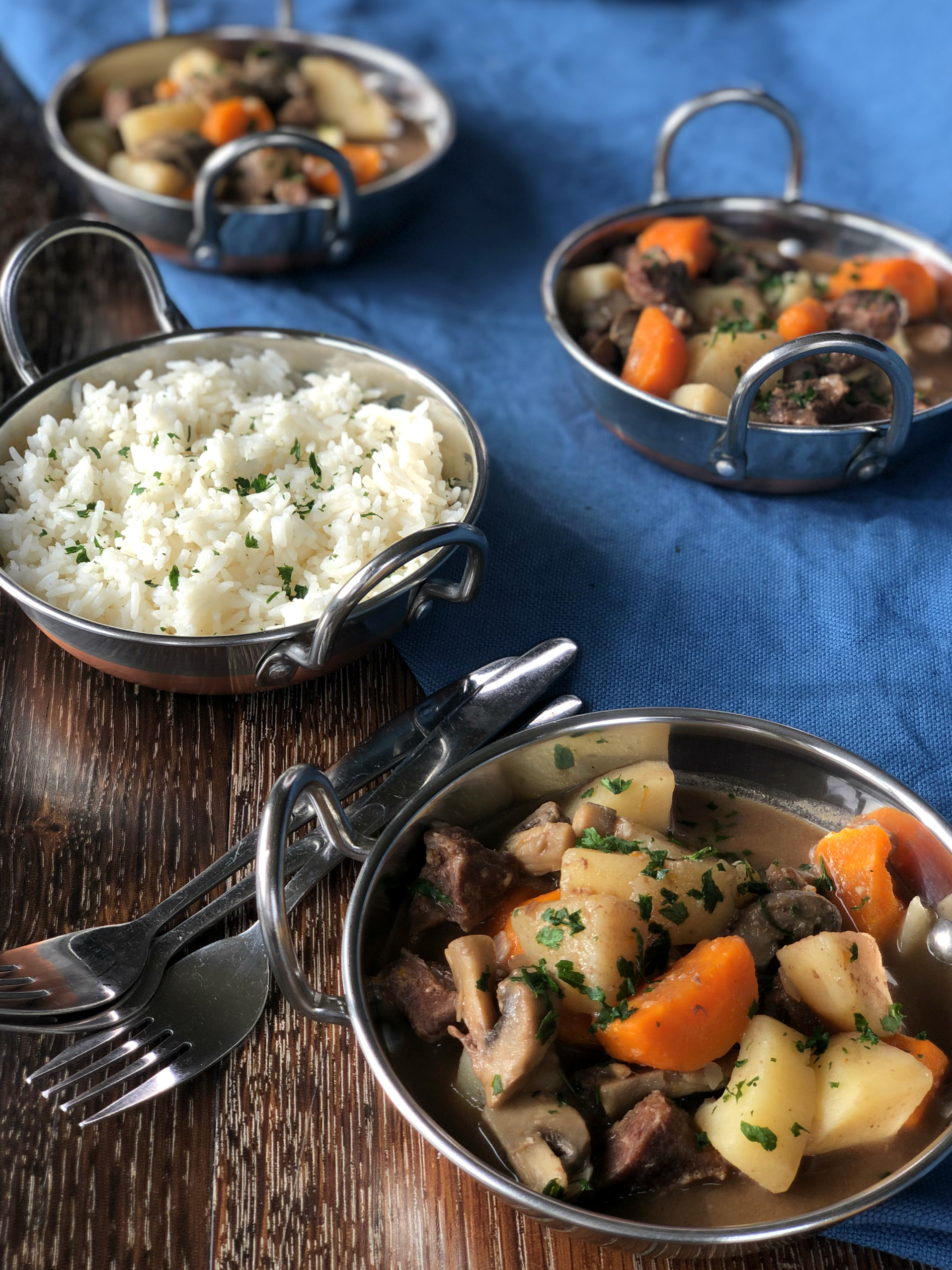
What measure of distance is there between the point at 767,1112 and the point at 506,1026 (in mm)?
267

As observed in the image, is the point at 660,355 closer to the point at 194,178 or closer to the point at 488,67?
the point at 194,178

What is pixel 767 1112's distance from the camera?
42.4 inches

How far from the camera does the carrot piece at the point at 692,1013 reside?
110 cm

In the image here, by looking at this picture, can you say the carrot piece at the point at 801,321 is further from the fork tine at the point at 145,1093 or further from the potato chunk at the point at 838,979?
the fork tine at the point at 145,1093

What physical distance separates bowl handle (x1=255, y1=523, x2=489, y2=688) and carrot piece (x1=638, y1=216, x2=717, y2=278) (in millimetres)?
1021

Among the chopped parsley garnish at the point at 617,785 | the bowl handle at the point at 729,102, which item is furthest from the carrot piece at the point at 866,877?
the bowl handle at the point at 729,102

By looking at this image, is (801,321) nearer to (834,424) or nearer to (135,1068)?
(834,424)

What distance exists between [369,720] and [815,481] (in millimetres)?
931

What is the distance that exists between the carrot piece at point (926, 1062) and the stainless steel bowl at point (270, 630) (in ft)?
2.61

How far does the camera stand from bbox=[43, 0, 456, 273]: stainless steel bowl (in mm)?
2338

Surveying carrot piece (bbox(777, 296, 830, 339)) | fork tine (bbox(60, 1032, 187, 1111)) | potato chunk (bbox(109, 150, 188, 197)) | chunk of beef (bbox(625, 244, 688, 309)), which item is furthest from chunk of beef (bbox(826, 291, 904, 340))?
fork tine (bbox(60, 1032, 187, 1111))

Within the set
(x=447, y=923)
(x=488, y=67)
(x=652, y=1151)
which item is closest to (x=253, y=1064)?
(x=447, y=923)

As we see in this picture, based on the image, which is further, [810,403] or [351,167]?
[351,167]

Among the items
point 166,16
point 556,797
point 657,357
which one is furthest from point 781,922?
point 166,16
